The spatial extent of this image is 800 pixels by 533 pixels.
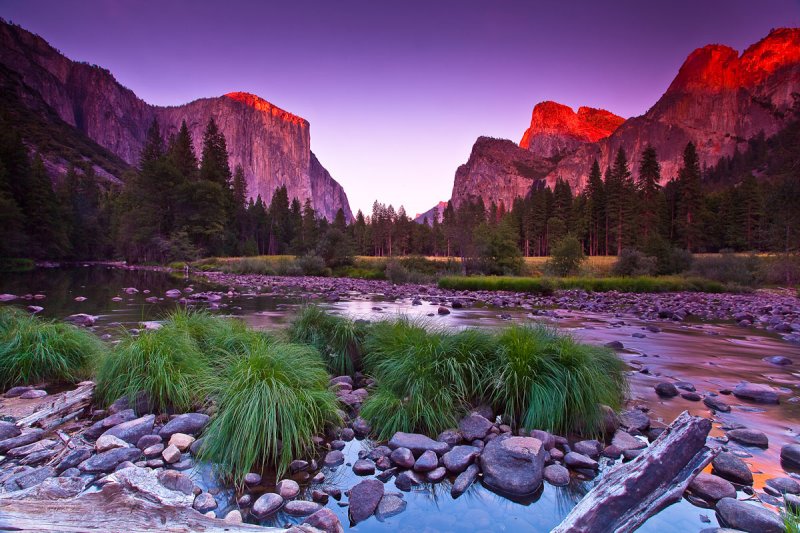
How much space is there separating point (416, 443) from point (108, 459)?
277 cm

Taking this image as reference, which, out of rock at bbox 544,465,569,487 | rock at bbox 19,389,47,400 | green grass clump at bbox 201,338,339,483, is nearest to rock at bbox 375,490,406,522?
green grass clump at bbox 201,338,339,483

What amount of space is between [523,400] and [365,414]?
5.97 feet

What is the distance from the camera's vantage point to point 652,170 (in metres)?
50.0

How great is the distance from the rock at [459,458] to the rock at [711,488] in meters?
1.77

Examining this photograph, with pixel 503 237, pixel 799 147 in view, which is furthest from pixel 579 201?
pixel 799 147

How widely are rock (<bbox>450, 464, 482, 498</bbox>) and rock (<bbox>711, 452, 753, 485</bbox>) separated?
6.99 feet

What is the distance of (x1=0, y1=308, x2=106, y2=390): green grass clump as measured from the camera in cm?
571

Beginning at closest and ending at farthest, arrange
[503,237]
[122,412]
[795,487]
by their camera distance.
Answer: [795,487], [122,412], [503,237]

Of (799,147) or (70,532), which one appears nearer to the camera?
(70,532)

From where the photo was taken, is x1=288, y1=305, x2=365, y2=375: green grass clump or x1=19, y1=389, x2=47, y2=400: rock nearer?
x1=19, y1=389, x2=47, y2=400: rock

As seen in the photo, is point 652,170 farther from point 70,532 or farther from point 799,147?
point 70,532

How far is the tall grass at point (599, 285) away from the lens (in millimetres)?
25781

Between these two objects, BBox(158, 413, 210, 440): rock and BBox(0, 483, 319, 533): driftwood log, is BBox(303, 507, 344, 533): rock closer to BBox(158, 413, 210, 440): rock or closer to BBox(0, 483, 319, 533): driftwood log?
BBox(0, 483, 319, 533): driftwood log

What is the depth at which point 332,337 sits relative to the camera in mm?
6879
